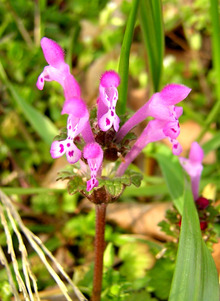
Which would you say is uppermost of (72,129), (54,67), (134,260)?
(54,67)

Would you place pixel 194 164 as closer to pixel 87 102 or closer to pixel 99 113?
pixel 99 113

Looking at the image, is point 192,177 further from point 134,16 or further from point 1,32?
point 1,32

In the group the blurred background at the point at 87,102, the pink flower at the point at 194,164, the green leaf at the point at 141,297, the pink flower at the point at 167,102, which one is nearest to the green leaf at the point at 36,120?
the blurred background at the point at 87,102

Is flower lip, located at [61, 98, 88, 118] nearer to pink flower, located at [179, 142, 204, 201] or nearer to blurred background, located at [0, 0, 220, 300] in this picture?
pink flower, located at [179, 142, 204, 201]

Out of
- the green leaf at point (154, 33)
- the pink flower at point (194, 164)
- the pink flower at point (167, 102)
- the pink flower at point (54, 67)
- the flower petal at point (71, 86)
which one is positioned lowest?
the pink flower at point (194, 164)

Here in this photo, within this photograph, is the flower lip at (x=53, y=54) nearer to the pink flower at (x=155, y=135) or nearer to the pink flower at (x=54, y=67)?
the pink flower at (x=54, y=67)

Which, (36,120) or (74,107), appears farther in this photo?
(36,120)

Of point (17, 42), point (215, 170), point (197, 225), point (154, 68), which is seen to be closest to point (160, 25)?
point (154, 68)

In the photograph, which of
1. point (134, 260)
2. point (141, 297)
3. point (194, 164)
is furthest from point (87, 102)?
point (141, 297)
